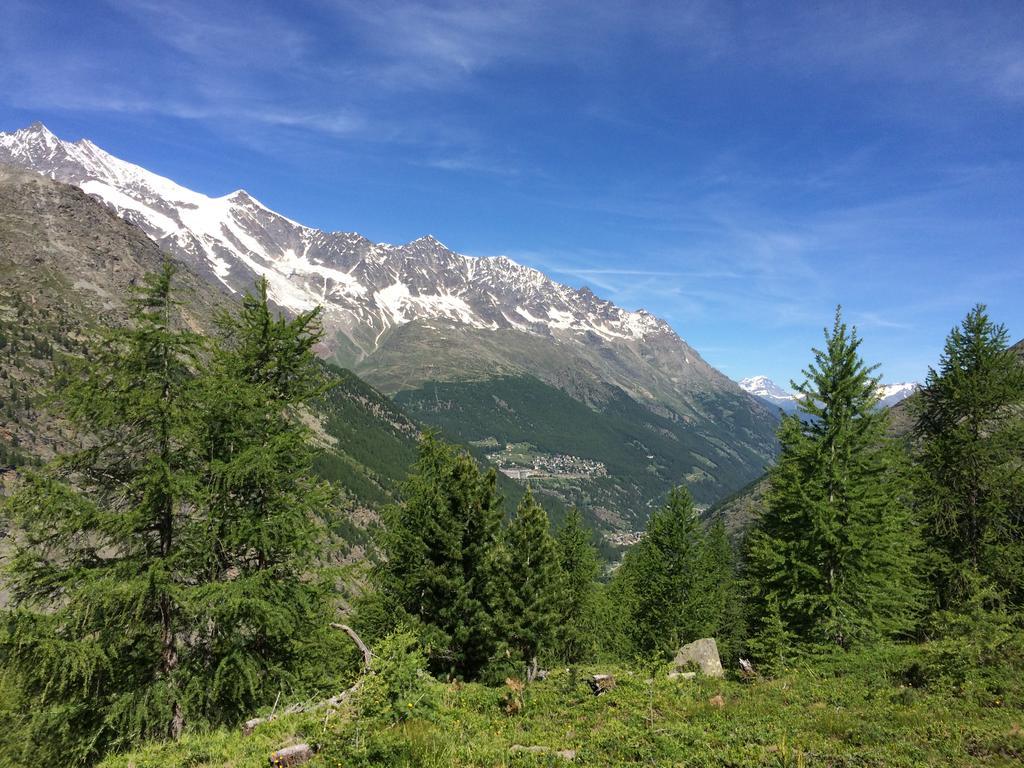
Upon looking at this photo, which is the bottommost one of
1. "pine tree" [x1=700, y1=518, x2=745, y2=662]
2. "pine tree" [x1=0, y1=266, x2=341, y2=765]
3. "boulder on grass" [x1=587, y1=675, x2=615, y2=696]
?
"pine tree" [x1=700, y1=518, x2=745, y2=662]

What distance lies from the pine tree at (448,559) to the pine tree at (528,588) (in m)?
1.67

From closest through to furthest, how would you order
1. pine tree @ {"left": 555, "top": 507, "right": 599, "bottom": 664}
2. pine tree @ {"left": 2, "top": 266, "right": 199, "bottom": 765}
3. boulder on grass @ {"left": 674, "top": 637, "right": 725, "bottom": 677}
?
pine tree @ {"left": 2, "top": 266, "right": 199, "bottom": 765}, boulder on grass @ {"left": 674, "top": 637, "right": 725, "bottom": 677}, pine tree @ {"left": 555, "top": 507, "right": 599, "bottom": 664}

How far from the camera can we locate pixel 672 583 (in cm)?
4197

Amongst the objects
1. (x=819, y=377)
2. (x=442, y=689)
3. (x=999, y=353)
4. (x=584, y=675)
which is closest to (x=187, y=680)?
(x=442, y=689)

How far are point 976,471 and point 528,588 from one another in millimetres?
24414

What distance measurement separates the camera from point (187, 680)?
15969 mm

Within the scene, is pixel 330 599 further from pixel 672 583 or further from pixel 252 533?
pixel 672 583

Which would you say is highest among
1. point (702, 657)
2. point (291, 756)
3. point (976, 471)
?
point (976, 471)

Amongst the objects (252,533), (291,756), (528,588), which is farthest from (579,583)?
(291,756)

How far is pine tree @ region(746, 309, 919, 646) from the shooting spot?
22.0 meters

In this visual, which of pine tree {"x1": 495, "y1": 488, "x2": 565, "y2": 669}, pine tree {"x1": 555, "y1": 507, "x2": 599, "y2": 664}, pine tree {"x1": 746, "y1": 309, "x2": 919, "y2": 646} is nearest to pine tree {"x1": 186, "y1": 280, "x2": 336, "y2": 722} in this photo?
pine tree {"x1": 495, "y1": 488, "x2": 565, "y2": 669}

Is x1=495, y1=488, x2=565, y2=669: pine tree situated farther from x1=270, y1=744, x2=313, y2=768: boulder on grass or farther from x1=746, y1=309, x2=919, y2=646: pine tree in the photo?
x1=270, y1=744, x2=313, y2=768: boulder on grass

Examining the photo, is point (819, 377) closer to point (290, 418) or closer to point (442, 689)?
point (442, 689)

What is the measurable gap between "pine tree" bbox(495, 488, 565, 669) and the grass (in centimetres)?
1413
